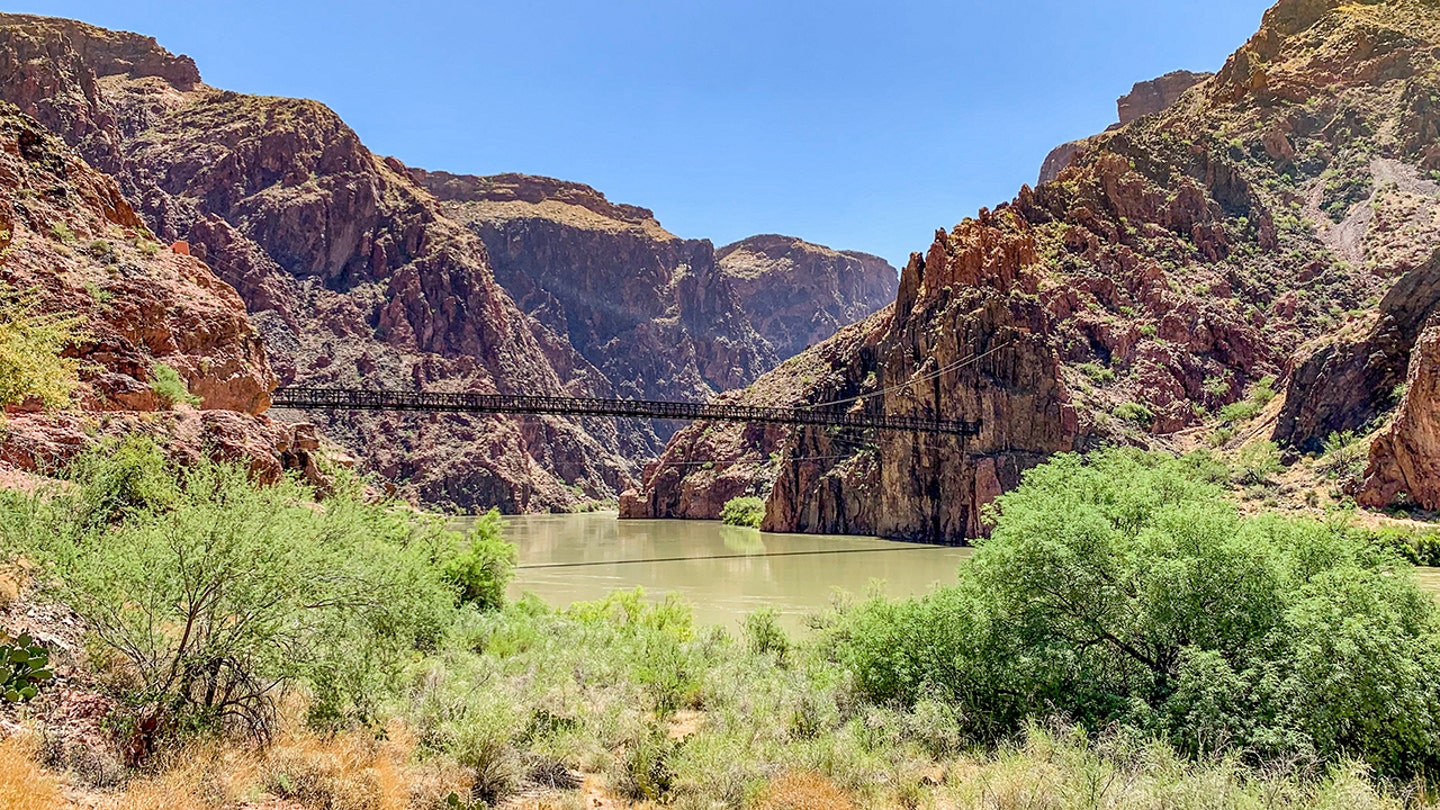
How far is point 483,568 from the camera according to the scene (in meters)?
16.6

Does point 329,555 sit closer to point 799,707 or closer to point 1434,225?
point 799,707

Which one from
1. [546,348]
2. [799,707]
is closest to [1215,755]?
[799,707]

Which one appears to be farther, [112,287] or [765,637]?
[112,287]

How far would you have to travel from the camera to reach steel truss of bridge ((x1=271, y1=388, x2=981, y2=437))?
4428cm

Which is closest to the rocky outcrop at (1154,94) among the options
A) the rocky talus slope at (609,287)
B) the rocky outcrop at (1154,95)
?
the rocky outcrop at (1154,95)

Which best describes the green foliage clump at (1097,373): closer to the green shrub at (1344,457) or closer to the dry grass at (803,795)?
the green shrub at (1344,457)

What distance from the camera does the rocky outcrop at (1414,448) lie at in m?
28.1

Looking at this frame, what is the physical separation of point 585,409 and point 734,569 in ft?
63.7

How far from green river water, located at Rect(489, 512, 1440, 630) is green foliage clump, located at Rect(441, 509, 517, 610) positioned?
4826 millimetres

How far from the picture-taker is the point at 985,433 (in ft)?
143

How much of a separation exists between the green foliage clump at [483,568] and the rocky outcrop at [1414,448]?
29.7m

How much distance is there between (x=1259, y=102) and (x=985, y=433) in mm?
45627

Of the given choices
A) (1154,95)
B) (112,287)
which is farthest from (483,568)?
(1154,95)

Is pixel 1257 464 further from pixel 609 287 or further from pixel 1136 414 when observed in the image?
pixel 609 287
